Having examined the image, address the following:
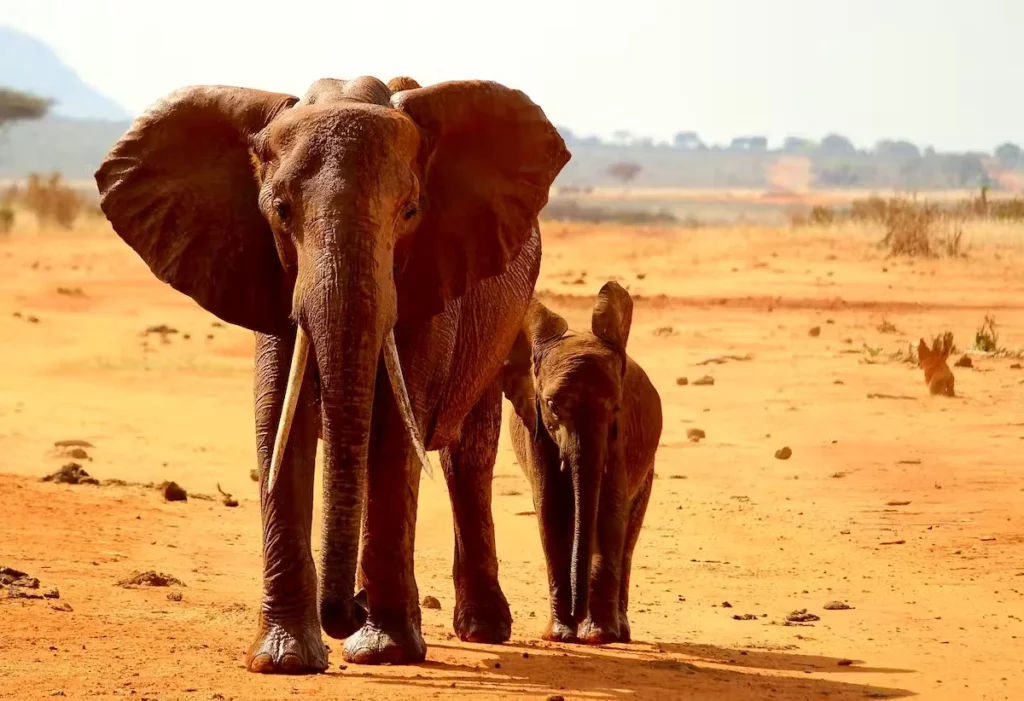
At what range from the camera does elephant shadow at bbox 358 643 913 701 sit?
21.4 ft

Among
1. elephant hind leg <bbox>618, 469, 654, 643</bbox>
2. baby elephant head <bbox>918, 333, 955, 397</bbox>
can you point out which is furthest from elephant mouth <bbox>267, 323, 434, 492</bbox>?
baby elephant head <bbox>918, 333, 955, 397</bbox>

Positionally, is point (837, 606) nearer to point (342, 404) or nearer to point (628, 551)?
point (628, 551)

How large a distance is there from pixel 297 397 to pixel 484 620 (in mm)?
2371

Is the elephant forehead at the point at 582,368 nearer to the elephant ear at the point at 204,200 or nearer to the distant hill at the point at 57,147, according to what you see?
the elephant ear at the point at 204,200

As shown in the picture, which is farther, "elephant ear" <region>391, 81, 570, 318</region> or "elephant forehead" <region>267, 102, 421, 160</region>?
"elephant ear" <region>391, 81, 570, 318</region>

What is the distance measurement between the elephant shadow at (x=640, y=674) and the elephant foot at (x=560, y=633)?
0.22 meters

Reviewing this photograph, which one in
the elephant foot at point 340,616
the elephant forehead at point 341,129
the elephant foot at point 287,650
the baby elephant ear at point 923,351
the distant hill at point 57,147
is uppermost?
the elephant forehead at point 341,129

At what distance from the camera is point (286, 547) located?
644 cm

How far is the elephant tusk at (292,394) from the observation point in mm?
6016

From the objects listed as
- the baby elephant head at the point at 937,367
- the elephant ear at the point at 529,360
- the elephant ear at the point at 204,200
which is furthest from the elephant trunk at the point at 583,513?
the baby elephant head at the point at 937,367

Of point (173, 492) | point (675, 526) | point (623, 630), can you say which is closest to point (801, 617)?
point (623, 630)

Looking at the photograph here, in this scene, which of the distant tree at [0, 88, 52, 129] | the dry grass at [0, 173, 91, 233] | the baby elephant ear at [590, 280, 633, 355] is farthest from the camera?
the distant tree at [0, 88, 52, 129]

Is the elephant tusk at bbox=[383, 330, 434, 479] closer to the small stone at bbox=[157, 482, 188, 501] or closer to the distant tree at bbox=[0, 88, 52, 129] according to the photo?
the small stone at bbox=[157, 482, 188, 501]

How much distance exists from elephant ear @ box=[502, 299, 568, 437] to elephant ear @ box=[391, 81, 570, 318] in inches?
55.5
